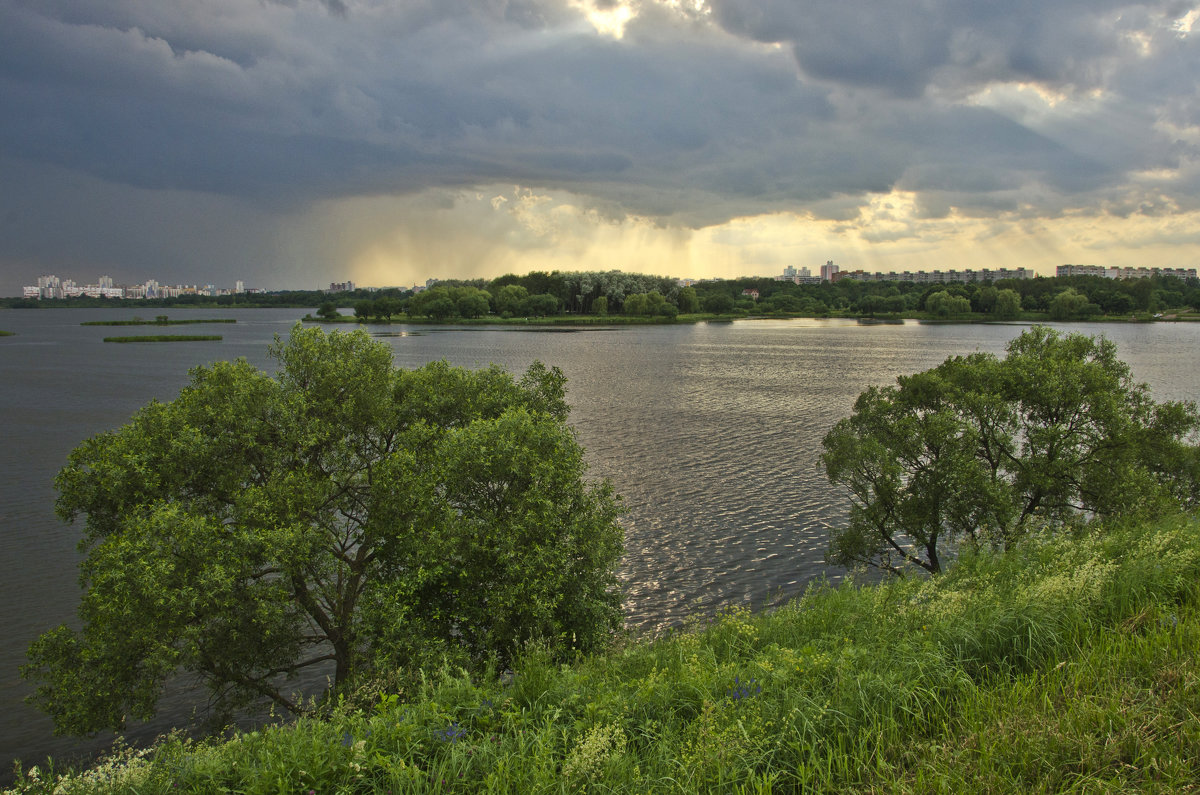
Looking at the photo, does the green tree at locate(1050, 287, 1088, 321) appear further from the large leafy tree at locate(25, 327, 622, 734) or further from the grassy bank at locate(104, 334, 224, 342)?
the grassy bank at locate(104, 334, 224, 342)

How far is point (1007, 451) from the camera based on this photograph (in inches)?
957

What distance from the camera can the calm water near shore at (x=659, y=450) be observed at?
923 inches

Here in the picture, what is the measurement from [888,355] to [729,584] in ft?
313

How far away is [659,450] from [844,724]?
38.4 m

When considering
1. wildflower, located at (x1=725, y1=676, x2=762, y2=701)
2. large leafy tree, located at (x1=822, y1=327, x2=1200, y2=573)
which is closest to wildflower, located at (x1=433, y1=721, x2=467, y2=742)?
wildflower, located at (x1=725, y1=676, x2=762, y2=701)

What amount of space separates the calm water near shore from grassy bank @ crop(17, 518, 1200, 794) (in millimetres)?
13204

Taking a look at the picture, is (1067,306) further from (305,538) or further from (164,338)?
(164,338)

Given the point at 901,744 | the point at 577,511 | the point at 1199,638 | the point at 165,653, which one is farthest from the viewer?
the point at 577,511

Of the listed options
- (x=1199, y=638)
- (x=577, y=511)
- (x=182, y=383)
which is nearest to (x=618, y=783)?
(x=1199, y=638)

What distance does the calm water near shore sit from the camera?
76.9 feet

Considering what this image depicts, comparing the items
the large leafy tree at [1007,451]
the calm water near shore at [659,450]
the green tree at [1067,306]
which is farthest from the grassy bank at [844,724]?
the green tree at [1067,306]

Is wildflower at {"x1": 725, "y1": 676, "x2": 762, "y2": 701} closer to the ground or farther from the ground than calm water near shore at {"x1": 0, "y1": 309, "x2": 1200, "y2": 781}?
farther from the ground

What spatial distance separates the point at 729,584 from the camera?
24.9 m

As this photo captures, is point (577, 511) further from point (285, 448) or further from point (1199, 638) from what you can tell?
point (1199, 638)
